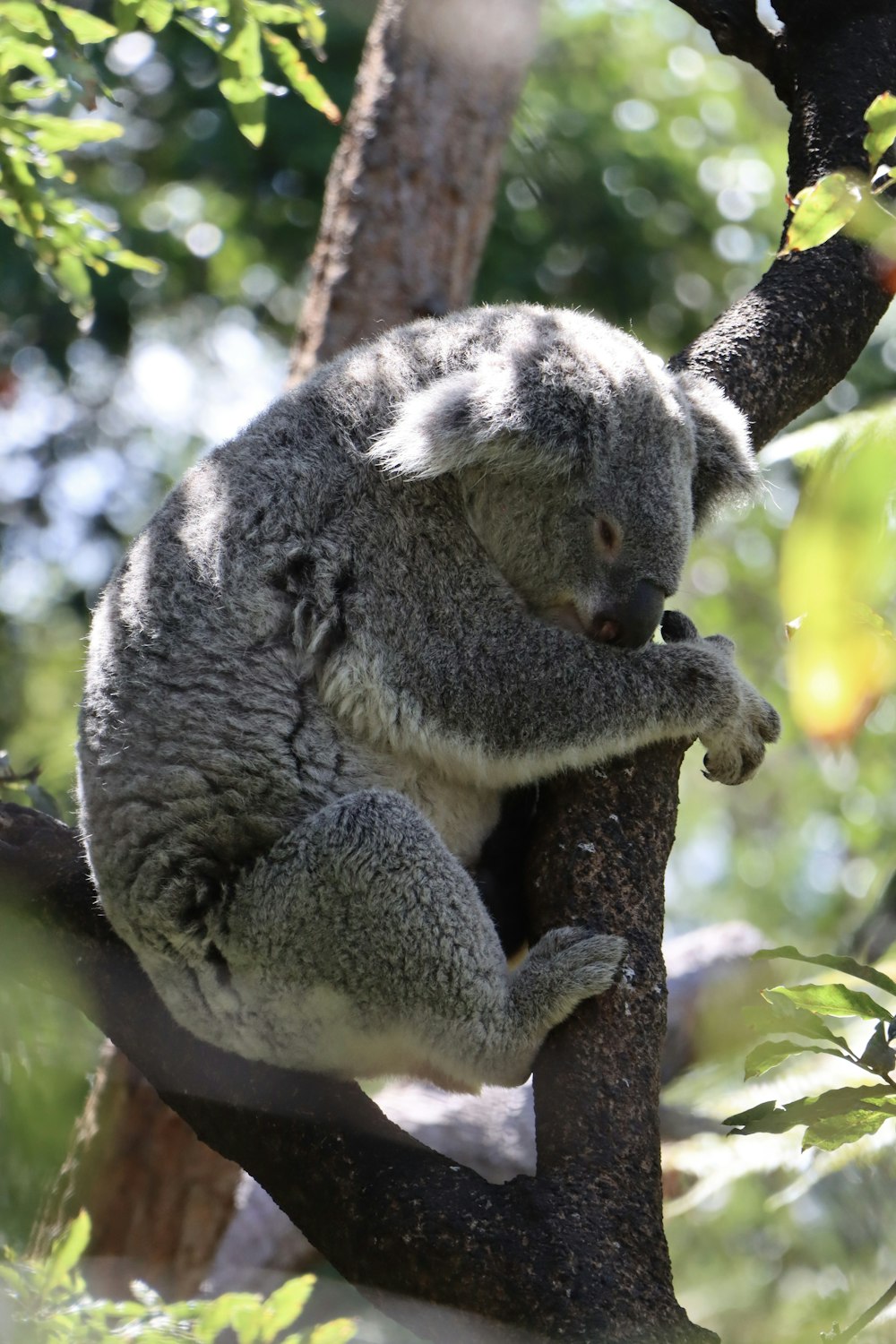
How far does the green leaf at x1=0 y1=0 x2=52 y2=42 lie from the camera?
Result: 3189mm

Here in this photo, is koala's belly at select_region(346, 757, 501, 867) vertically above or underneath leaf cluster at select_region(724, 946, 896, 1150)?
underneath

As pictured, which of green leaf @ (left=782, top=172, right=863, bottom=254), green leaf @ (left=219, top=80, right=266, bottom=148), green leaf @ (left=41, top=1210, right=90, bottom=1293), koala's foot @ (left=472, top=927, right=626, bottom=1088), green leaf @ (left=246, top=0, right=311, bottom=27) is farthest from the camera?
green leaf @ (left=219, top=80, right=266, bottom=148)

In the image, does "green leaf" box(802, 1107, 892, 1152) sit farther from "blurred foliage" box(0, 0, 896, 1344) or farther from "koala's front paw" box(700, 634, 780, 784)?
"blurred foliage" box(0, 0, 896, 1344)

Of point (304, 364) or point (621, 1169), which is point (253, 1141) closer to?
point (621, 1169)

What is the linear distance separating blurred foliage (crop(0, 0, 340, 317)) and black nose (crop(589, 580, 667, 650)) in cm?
183

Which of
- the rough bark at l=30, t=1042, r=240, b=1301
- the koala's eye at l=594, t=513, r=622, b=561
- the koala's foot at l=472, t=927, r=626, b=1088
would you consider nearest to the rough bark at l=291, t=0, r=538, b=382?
the koala's eye at l=594, t=513, r=622, b=561

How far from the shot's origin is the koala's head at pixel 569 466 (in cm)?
327

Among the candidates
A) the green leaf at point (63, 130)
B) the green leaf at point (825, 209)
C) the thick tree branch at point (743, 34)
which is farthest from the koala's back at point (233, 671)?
the thick tree branch at point (743, 34)

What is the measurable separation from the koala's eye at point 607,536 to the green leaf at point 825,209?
1.42m

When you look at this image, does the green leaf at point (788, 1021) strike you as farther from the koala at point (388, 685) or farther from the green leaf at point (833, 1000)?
the koala at point (388, 685)

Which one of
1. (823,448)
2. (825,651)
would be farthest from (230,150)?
(825,651)

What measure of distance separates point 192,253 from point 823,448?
752 centimetres

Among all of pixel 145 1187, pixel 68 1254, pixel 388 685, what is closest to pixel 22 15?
pixel 388 685

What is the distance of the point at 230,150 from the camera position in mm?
8883
